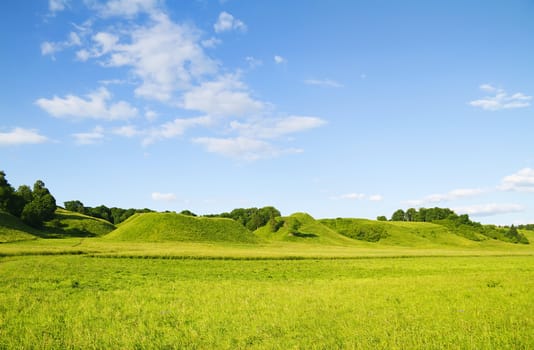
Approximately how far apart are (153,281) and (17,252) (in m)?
36.1

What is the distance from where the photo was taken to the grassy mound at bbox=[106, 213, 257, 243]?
350 feet

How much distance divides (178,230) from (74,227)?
37799 millimetres

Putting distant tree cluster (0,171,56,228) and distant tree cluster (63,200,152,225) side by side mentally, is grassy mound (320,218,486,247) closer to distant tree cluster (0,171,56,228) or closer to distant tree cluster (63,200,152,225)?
distant tree cluster (63,200,152,225)

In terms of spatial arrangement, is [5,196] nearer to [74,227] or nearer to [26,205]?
[26,205]

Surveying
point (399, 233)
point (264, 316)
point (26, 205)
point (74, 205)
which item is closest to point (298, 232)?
point (399, 233)

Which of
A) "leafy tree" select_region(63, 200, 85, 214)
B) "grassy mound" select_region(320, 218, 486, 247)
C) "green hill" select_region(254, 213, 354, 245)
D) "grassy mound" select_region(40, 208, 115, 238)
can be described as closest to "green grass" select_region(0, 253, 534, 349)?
"grassy mound" select_region(40, 208, 115, 238)

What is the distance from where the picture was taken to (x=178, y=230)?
113m

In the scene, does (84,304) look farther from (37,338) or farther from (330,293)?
(330,293)

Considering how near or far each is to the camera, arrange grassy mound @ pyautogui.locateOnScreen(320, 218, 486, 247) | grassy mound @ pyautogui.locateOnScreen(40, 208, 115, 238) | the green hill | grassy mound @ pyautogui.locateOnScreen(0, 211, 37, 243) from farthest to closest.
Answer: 1. grassy mound @ pyautogui.locateOnScreen(320, 218, 486, 247)
2. the green hill
3. grassy mound @ pyautogui.locateOnScreen(40, 208, 115, 238)
4. grassy mound @ pyautogui.locateOnScreen(0, 211, 37, 243)

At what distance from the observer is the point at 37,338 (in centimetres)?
1273

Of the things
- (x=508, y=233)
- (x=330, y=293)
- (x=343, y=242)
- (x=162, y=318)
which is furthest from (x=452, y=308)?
(x=508, y=233)

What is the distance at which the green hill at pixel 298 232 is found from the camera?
14888cm

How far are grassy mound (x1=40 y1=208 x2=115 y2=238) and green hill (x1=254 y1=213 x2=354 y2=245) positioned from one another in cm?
6760

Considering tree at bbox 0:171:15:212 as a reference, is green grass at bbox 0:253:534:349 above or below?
below
